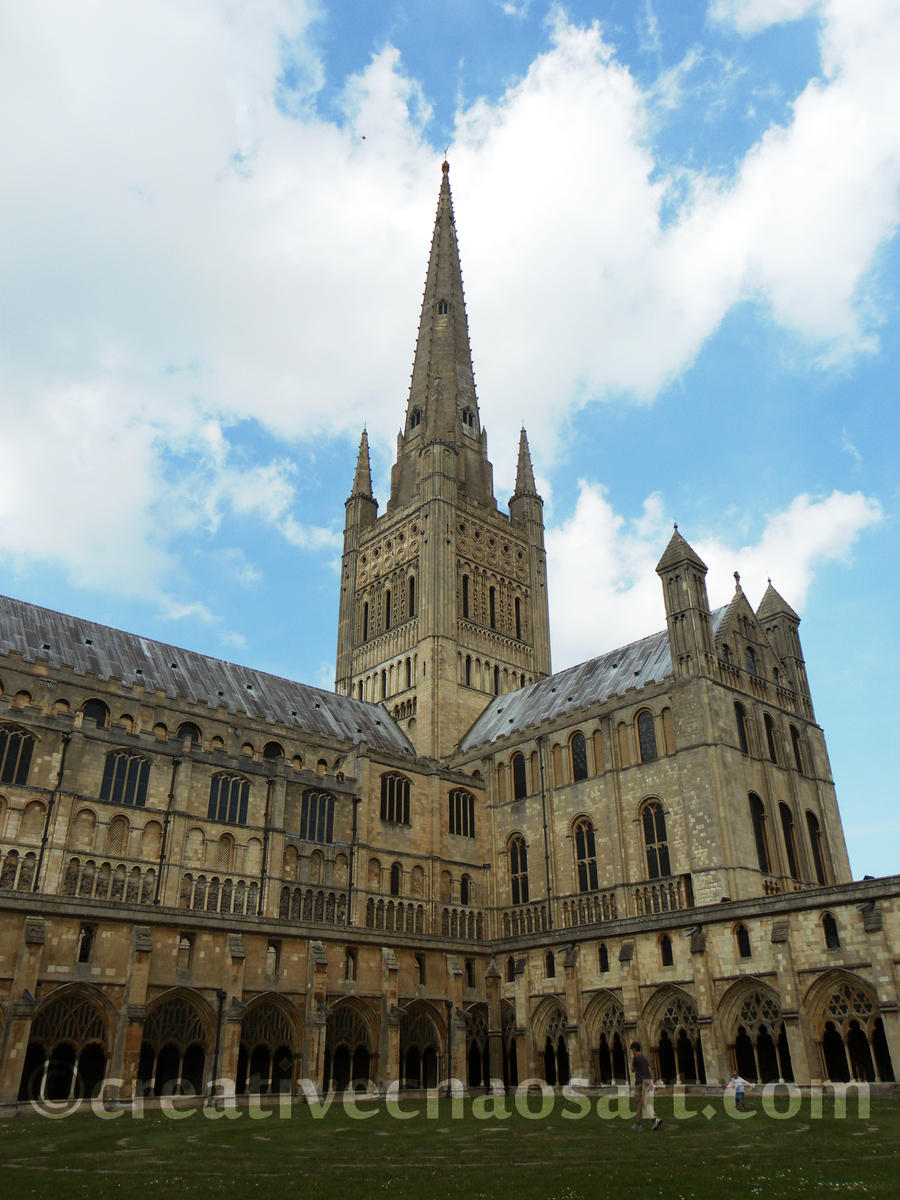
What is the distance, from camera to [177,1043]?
36656mm

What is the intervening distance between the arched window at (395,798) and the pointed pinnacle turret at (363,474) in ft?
107

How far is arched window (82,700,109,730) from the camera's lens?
4703 cm

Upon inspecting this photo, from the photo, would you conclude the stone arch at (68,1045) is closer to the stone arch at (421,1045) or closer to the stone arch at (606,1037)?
the stone arch at (421,1045)

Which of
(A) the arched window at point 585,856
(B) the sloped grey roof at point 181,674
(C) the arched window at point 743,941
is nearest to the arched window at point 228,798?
(B) the sloped grey roof at point 181,674

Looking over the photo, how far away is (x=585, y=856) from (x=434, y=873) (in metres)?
8.69

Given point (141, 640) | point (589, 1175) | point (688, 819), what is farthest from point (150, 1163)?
point (141, 640)

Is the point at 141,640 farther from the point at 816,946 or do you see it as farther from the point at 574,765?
the point at 816,946

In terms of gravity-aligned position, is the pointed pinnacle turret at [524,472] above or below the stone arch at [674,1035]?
above

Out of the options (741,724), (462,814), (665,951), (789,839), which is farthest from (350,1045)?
(741,724)

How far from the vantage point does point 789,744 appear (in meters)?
50.8

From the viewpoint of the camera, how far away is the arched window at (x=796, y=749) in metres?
51.3

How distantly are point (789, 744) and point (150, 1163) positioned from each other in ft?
136

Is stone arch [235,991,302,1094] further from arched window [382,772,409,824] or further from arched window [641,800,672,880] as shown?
arched window [641,800,672,880]

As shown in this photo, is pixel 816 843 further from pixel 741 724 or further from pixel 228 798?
pixel 228 798
